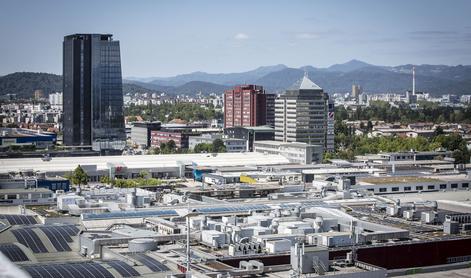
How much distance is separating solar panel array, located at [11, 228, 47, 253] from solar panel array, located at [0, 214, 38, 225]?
903 mm

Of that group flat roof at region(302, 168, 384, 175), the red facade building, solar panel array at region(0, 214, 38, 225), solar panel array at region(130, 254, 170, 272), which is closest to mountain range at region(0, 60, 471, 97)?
the red facade building

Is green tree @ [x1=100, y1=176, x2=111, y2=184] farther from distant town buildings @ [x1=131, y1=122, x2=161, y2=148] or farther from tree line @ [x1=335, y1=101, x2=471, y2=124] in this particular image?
tree line @ [x1=335, y1=101, x2=471, y2=124]

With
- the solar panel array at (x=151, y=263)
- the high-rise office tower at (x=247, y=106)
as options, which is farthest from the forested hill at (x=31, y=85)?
the solar panel array at (x=151, y=263)

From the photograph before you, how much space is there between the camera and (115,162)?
1474cm

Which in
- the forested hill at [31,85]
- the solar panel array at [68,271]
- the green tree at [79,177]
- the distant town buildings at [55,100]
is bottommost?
the green tree at [79,177]

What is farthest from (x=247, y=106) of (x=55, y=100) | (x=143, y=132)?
(x=55, y=100)

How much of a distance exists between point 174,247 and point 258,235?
0.79 m

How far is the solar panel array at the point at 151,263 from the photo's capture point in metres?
5.82

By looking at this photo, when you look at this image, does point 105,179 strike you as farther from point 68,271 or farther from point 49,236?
point 68,271

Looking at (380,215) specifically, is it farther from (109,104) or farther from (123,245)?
(109,104)

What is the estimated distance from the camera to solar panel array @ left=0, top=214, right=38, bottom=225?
26.7ft

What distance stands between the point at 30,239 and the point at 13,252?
25.0 inches

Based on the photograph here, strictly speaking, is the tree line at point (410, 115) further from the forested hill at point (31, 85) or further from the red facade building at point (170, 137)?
the forested hill at point (31, 85)

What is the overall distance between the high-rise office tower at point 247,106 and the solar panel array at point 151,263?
1665 centimetres
